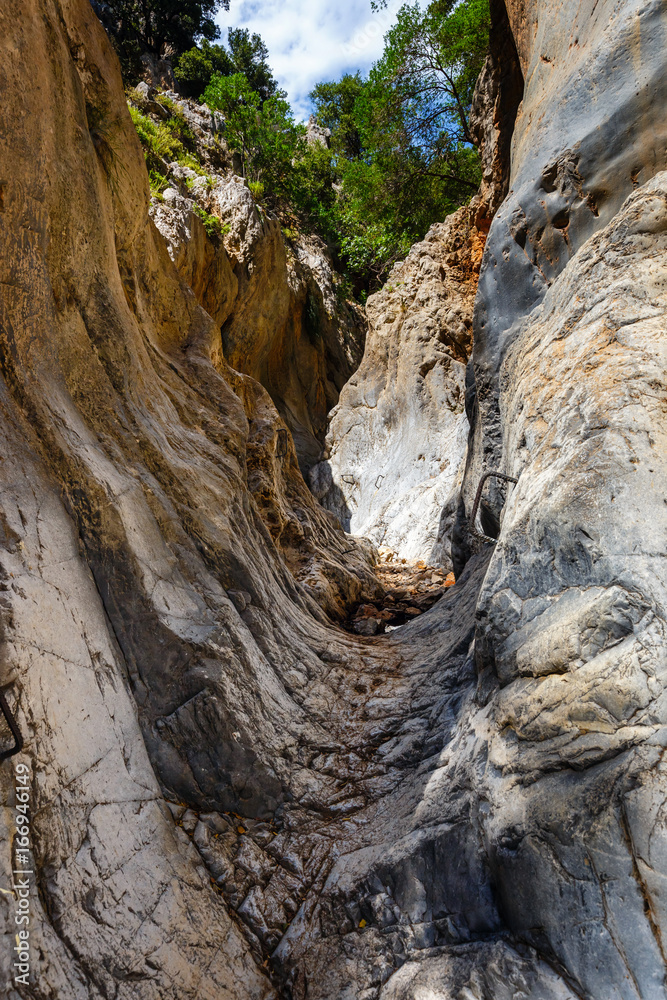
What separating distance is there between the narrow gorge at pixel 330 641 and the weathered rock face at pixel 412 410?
515 centimetres

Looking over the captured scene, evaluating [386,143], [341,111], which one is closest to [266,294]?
[386,143]

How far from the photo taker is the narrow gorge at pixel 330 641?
2082 millimetres

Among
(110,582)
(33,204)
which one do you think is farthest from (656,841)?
(33,204)

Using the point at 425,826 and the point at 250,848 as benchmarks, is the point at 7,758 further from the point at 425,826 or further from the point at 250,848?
the point at 425,826

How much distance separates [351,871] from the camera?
9.65ft

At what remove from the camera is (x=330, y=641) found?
5332 mm

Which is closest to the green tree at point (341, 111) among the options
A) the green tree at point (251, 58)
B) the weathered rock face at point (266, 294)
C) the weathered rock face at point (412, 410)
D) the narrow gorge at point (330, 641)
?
the green tree at point (251, 58)

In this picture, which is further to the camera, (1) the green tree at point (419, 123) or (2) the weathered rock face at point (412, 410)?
(1) the green tree at point (419, 123)

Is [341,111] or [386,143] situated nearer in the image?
[386,143]

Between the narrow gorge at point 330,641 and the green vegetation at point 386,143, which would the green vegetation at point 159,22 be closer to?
the green vegetation at point 386,143

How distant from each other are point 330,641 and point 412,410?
8.03 metres

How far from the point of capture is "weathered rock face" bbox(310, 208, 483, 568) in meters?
11.0

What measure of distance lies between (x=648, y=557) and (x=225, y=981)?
2.70 meters

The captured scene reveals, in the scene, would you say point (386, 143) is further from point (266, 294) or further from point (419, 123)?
point (266, 294)
